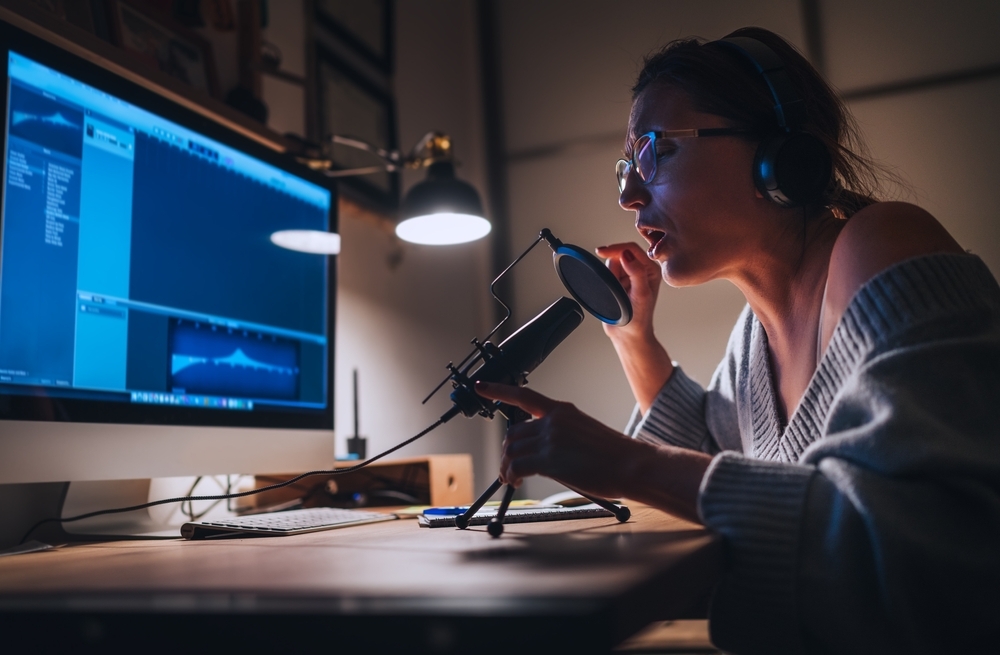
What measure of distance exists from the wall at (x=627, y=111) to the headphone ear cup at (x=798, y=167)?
57.4 inches

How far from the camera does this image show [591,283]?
84 cm

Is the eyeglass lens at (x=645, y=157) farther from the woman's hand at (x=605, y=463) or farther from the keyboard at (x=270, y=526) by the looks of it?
the keyboard at (x=270, y=526)

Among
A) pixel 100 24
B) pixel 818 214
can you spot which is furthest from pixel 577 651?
pixel 100 24

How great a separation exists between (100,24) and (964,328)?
1381mm

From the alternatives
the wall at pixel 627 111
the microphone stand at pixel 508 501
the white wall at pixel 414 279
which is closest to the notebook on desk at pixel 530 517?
the microphone stand at pixel 508 501

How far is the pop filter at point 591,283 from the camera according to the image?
81 centimetres

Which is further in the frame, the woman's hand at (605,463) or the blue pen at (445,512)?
the blue pen at (445,512)

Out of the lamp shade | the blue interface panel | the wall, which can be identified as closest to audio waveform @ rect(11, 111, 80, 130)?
the blue interface panel

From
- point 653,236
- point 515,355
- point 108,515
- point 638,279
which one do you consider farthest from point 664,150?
point 108,515

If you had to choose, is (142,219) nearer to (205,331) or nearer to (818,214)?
(205,331)

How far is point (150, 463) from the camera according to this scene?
941 mm

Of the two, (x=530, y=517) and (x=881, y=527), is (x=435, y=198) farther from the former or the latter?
(x=881, y=527)

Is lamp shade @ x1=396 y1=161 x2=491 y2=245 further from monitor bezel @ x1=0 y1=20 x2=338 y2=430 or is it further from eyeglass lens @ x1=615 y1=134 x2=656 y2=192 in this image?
eyeglass lens @ x1=615 y1=134 x2=656 y2=192

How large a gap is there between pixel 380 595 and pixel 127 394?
67 cm
